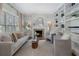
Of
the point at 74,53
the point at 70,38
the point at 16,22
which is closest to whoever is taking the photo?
the point at 74,53

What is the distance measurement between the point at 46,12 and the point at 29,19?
2.50 ft

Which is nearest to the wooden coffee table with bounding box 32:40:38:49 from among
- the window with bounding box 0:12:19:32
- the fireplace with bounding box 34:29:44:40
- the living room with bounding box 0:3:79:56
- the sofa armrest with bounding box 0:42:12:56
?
the living room with bounding box 0:3:79:56

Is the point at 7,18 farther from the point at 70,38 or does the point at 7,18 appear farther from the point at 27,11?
the point at 70,38

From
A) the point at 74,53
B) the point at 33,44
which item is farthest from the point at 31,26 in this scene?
the point at 74,53

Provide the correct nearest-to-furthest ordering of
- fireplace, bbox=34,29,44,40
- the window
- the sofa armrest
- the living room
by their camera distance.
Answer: the sofa armrest, the living room, the window, fireplace, bbox=34,29,44,40

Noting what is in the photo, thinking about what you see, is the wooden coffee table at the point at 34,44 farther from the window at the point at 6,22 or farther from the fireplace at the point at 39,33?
the window at the point at 6,22

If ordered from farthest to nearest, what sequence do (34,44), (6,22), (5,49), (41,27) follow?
(41,27), (34,44), (6,22), (5,49)

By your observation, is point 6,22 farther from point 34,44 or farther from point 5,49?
point 5,49

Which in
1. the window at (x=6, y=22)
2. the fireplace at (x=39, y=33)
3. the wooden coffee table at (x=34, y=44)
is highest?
the window at (x=6, y=22)

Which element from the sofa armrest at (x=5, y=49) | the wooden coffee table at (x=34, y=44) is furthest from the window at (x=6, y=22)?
the sofa armrest at (x=5, y=49)

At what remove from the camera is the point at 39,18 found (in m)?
5.59

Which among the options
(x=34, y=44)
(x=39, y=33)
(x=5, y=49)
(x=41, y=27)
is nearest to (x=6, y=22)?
(x=34, y=44)

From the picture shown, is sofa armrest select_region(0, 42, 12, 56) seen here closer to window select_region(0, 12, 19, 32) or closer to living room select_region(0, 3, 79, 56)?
living room select_region(0, 3, 79, 56)

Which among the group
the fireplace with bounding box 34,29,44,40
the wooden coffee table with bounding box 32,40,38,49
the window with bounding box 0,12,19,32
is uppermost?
the window with bounding box 0,12,19,32
